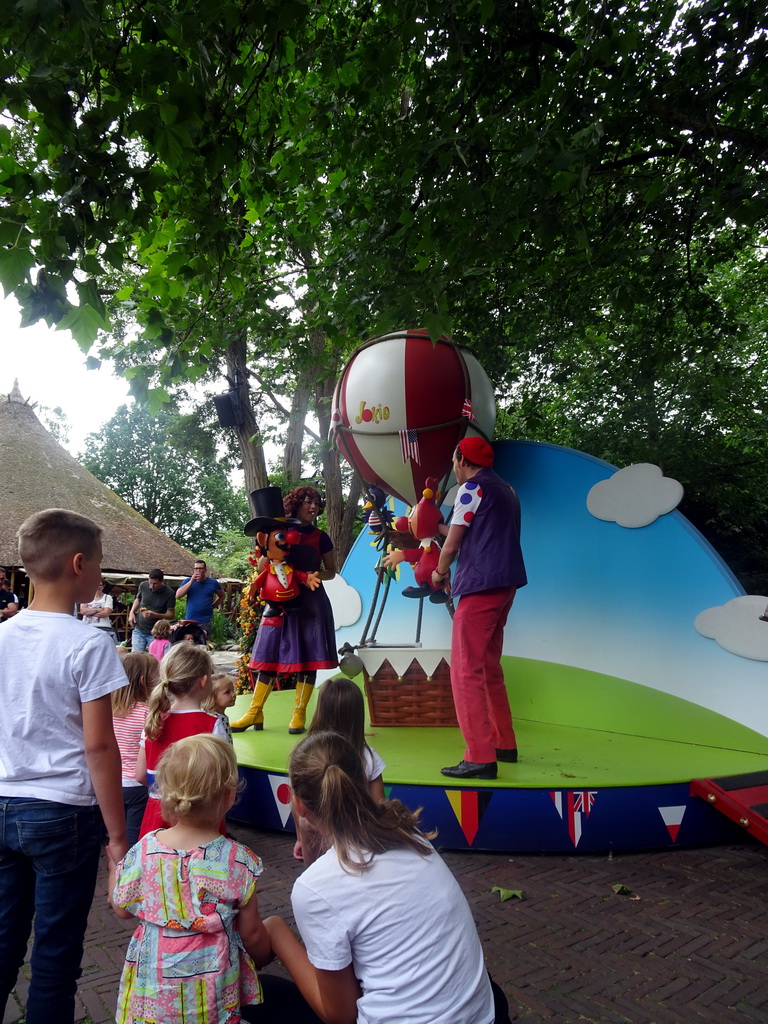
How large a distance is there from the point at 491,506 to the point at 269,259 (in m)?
3.14

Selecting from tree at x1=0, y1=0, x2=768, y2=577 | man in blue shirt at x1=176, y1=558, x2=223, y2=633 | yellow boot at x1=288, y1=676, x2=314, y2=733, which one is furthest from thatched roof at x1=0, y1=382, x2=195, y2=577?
yellow boot at x1=288, y1=676, x2=314, y2=733

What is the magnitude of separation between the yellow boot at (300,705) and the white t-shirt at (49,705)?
3044 mm

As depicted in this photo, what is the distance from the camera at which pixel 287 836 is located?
13.3 ft

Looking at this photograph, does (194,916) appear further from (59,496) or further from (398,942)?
(59,496)

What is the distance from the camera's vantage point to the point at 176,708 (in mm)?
2975

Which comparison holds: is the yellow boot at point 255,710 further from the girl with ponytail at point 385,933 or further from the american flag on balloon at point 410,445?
the girl with ponytail at point 385,933

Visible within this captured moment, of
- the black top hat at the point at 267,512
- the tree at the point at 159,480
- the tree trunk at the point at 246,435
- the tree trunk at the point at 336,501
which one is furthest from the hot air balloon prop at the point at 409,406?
the tree at the point at 159,480

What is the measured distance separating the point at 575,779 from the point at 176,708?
200 cm

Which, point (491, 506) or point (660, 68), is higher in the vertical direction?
point (660, 68)

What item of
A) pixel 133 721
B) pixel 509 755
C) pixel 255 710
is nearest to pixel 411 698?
pixel 255 710

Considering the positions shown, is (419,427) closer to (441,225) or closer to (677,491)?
(441,225)

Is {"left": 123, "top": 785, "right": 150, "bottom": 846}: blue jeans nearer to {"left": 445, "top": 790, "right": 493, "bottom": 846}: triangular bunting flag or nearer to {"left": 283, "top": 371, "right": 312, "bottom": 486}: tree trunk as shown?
{"left": 445, "top": 790, "right": 493, "bottom": 846}: triangular bunting flag

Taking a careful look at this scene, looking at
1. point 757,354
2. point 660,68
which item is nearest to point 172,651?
point 660,68

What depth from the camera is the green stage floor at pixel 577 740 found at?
381 centimetres
